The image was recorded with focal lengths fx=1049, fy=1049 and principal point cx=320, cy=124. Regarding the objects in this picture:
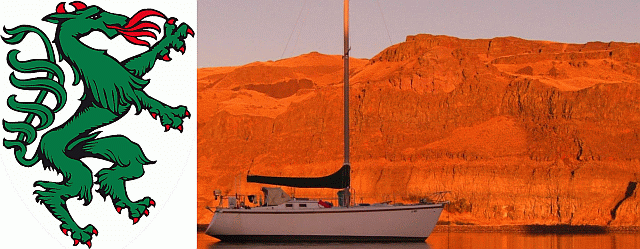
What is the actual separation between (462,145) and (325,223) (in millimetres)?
45962

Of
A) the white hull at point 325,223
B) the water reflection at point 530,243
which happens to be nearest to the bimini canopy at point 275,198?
the white hull at point 325,223

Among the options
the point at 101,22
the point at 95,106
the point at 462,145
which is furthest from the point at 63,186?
the point at 462,145

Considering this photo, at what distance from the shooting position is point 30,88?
437 inches

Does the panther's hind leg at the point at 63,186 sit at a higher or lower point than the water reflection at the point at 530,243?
higher

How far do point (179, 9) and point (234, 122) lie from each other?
87.0 meters

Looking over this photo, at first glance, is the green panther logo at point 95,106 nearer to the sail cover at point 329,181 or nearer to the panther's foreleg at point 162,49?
the panther's foreleg at point 162,49

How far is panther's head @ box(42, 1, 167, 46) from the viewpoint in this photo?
441 inches

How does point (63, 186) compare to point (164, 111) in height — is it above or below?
below

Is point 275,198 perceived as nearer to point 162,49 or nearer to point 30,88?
point 162,49

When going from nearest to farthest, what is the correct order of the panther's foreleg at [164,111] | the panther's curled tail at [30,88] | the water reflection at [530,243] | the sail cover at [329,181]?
1. the panther's curled tail at [30,88]
2. the panther's foreleg at [164,111]
3. the sail cover at [329,181]
4. the water reflection at [530,243]

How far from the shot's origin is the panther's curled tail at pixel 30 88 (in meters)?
10.9

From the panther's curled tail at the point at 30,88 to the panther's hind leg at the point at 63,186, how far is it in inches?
6.8

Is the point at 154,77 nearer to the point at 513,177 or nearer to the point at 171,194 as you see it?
the point at 171,194

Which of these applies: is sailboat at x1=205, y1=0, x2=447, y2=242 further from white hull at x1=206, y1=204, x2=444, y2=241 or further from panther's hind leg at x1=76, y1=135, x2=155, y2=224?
panther's hind leg at x1=76, y1=135, x2=155, y2=224
